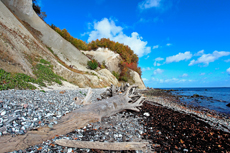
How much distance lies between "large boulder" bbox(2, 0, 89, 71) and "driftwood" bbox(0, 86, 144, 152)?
22461 mm

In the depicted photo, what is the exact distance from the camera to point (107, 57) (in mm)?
39031

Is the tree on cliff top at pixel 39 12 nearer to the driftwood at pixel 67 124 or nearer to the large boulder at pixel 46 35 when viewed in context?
the large boulder at pixel 46 35

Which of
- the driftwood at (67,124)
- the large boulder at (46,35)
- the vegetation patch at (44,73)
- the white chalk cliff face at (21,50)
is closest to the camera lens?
the driftwood at (67,124)

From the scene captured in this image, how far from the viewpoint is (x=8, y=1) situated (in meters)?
22.3

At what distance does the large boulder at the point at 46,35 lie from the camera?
2328 cm

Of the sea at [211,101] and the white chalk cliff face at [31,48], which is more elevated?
the white chalk cliff face at [31,48]

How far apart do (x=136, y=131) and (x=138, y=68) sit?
1884 inches

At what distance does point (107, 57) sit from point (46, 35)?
1914cm

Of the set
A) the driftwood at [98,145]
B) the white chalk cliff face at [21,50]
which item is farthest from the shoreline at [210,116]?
the white chalk cliff face at [21,50]

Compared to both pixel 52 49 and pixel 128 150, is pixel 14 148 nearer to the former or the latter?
pixel 128 150

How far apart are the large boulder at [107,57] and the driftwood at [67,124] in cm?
3222

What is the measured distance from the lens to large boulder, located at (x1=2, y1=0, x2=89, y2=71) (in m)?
23.3

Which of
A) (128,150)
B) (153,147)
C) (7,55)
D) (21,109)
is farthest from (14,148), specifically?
(7,55)

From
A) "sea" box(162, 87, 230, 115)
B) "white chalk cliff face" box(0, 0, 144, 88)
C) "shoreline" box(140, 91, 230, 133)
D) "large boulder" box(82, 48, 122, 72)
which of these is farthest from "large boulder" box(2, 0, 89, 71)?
"sea" box(162, 87, 230, 115)
